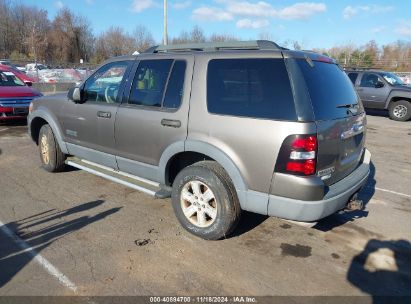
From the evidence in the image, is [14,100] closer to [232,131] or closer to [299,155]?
[232,131]

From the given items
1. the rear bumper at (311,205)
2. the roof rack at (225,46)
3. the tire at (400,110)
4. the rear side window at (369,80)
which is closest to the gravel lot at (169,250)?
the rear bumper at (311,205)

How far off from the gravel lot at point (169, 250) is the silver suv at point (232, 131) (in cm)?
37

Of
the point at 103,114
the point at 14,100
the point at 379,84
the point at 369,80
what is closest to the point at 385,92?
the point at 379,84

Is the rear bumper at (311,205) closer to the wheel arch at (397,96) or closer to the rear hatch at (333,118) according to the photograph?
the rear hatch at (333,118)

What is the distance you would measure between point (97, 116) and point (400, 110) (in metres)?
12.5

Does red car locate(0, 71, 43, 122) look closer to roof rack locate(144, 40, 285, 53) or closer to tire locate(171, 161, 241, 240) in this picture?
roof rack locate(144, 40, 285, 53)

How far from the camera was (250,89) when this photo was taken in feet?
11.1

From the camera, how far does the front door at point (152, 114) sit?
385cm

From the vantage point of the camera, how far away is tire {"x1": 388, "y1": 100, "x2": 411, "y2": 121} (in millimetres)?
13382

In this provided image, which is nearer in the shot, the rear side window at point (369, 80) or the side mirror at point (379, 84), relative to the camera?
the side mirror at point (379, 84)

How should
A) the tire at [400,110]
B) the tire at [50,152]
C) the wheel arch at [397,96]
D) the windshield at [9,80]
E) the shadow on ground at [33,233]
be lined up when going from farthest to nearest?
the tire at [400,110] → the wheel arch at [397,96] → the windshield at [9,80] → the tire at [50,152] → the shadow on ground at [33,233]

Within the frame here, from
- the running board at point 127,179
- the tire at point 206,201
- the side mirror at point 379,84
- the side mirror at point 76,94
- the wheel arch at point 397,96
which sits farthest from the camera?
the side mirror at point 379,84

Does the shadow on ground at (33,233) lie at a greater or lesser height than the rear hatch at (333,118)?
lesser

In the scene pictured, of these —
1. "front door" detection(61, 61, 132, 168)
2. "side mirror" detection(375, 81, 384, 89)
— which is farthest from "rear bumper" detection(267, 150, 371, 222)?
"side mirror" detection(375, 81, 384, 89)
